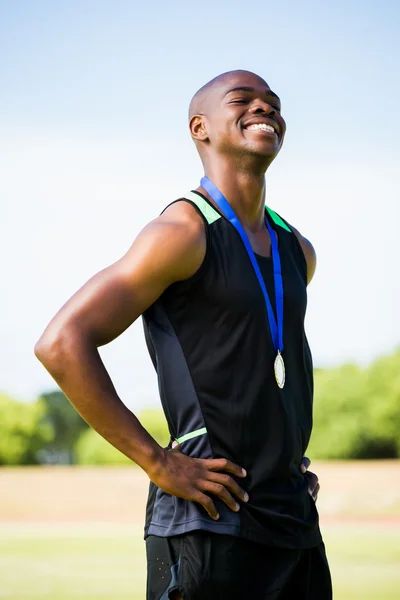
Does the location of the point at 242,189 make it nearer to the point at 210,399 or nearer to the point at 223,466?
the point at 210,399

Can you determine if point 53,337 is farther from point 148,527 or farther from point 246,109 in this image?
point 246,109

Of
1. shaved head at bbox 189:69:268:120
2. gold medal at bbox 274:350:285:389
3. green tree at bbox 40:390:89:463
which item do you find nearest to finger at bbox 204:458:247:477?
gold medal at bbox 274:350:285:389

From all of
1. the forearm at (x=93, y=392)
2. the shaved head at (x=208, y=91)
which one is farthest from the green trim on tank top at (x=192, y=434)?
the shaved head at (x=208, y=91)

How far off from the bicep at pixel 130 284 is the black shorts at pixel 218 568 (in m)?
0.61

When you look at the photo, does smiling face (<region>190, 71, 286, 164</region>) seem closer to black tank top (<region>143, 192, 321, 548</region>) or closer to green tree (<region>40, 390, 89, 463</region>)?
black tank top (<region>143, 192, 321, 548</region>)

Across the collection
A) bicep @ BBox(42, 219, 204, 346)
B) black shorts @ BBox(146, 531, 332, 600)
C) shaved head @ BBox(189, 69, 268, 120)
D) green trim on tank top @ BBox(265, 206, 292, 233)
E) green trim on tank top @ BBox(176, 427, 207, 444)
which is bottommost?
black shorts @ BBox(146, 531, 332, 600)

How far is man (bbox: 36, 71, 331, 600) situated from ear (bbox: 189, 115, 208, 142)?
28cm

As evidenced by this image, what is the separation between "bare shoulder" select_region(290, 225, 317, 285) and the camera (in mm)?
3066

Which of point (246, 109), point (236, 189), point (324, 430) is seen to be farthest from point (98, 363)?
point (324, 430)

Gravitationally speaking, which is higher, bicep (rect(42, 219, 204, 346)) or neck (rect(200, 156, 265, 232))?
neck (rect(200, 156, 265, 232))

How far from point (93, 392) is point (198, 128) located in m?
0.98

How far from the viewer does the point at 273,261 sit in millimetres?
2730

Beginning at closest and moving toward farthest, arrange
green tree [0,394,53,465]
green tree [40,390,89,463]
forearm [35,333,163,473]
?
1. forearm [35,333,163,473]
2. green tree [0,394,53,465]
3. green tree [40,390,89,463]

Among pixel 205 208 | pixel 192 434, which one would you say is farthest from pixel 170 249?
pixel 192 434
